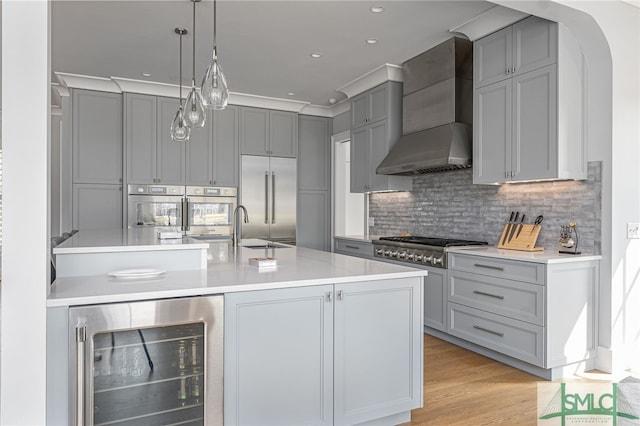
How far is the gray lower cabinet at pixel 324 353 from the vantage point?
6.57 feet

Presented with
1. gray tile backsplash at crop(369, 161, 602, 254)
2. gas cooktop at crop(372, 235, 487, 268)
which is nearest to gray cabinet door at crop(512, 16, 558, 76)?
gray tile backsplash at crop(369, 161, 602, 254)

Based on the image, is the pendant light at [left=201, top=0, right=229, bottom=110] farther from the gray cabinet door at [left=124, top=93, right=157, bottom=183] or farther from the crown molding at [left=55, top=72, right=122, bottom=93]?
the crown molding at [left=55, top=72, right=122, bottom=93]

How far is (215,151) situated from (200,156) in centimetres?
21

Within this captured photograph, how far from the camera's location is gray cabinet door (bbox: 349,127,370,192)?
5402 millimetres

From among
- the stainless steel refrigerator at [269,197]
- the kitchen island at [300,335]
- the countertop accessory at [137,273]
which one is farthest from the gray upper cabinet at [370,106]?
the countertop accessory at [137,273]

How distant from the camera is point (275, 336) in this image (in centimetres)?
206

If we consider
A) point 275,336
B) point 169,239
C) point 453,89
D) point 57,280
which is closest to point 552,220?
point 453,89

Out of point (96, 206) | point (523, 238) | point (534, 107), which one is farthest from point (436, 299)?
point (96, 206)

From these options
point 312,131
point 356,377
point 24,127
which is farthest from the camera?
point 312,131

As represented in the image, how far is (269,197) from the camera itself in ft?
19.9

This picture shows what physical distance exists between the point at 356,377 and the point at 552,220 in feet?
7.51

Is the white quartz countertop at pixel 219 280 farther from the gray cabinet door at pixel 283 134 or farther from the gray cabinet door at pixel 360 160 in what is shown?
the gray cabinet door at pixel 283 134

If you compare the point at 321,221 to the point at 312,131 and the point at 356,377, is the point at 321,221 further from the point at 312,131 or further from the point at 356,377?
the point at 356,377

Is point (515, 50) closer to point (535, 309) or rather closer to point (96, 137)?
point (535, 309)
